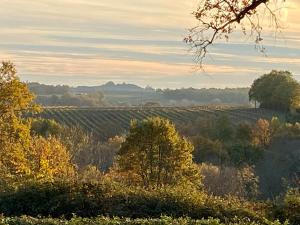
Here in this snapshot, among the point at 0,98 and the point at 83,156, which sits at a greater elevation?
the point at 0,98

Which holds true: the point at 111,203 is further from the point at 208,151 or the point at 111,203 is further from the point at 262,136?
the point at 262,136

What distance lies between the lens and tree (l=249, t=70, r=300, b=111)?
4277 inches

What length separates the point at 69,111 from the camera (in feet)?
405

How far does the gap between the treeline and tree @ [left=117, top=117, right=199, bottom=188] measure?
7cm

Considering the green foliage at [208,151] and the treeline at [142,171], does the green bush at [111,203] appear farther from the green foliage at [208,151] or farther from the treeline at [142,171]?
the green foliage at [208,151]

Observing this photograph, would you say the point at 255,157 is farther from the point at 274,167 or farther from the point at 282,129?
the point at 282,129

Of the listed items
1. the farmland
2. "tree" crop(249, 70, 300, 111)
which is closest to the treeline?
the farmland

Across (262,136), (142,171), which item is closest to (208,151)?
(262,136)

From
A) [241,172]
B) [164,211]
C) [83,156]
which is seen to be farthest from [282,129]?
[164,211]

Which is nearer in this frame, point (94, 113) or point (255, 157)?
point (255, 157)

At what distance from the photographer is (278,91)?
11019 cm

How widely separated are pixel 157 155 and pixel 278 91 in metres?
69.9

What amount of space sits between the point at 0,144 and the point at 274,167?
171 ft

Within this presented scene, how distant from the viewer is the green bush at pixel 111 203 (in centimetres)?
1948
